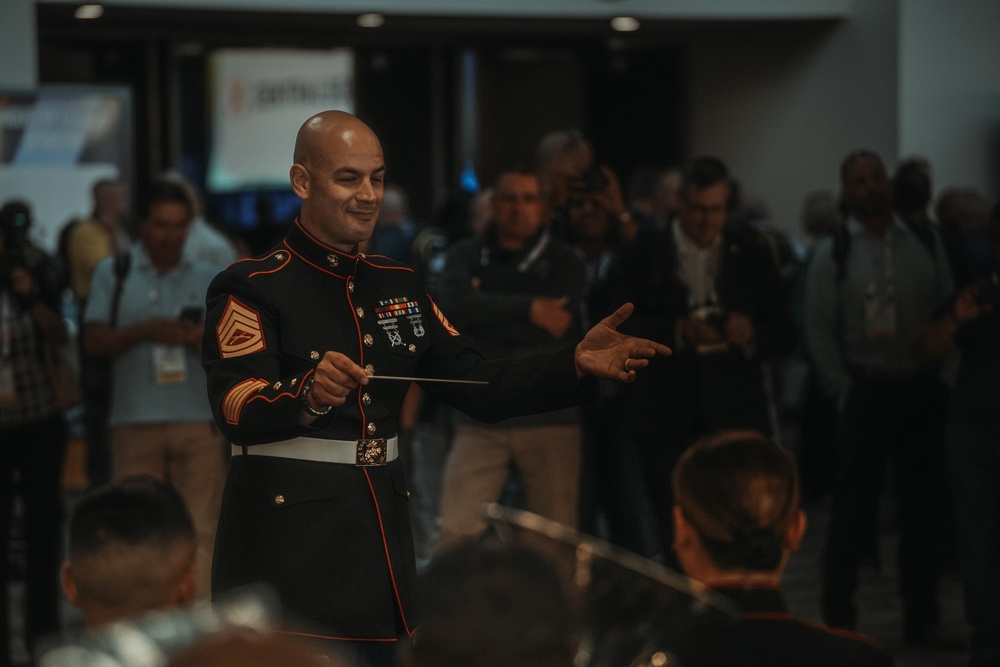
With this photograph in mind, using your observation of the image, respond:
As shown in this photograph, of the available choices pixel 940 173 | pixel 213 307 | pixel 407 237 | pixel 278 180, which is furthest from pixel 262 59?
pixel 213 307

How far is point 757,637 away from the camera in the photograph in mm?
2150

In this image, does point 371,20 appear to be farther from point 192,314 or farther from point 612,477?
point 192,314

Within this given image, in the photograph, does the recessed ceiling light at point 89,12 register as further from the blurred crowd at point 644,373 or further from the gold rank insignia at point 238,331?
the gold rank insignia at point 238,331

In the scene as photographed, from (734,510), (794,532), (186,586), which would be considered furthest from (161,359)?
A: (734,510)

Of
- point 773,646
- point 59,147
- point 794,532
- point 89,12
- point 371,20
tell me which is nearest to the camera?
point 773,646

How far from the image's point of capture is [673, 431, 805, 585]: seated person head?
239cm

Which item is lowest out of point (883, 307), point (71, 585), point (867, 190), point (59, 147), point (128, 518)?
point (71, 585)

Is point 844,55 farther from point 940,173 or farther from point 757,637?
Answer: point 757,637

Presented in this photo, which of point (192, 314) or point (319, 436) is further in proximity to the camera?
point (192, 314)

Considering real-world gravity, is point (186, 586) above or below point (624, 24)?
below

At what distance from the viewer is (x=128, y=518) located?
2.59 m

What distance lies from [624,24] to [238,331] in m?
9.39

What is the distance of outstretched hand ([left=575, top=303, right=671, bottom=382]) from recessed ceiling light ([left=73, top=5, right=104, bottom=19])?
837 centimetres

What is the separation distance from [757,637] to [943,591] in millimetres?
4614
